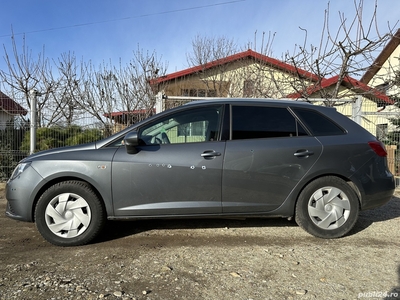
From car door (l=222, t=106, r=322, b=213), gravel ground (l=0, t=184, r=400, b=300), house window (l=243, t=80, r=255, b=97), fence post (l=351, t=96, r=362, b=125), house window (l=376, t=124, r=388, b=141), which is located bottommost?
gravel ground (l=0, t=184, r=400, b=300)

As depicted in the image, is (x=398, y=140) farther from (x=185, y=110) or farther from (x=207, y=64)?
(x=207, y=64)

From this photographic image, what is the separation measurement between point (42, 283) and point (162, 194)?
4.66 ft

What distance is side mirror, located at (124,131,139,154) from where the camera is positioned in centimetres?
317

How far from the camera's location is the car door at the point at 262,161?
3334 mm

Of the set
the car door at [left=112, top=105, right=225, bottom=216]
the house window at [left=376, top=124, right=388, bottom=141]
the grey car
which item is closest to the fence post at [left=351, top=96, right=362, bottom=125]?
the house window at [left=376, top=124, right=388, bottom=141]

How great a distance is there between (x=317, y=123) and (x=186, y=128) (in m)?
1.71

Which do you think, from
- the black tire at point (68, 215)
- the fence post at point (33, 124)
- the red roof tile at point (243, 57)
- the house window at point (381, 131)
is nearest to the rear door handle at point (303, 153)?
the black tire at point (68, 215)

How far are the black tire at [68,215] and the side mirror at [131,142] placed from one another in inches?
26.3

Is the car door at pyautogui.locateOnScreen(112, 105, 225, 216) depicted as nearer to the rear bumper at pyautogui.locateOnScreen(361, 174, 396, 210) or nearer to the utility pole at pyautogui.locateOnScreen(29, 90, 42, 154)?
the rear bumper at pyautogui.locateOnScreen(361, 174, 396, 210)

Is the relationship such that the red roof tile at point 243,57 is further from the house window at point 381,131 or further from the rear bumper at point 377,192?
the rear bumper at point 377,192

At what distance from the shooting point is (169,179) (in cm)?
326

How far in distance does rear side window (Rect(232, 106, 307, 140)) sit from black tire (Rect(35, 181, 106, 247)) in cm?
189

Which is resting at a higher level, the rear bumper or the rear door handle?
the rear door handle

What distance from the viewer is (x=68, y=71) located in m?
10.8
